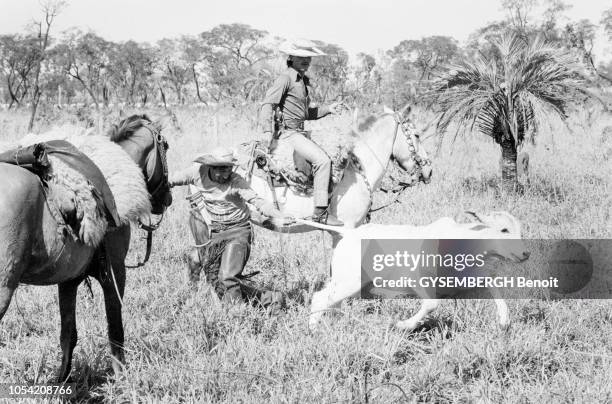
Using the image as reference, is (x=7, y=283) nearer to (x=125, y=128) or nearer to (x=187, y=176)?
(x=125, y=128)

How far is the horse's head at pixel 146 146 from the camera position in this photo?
3977mm

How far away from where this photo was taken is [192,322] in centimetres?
427

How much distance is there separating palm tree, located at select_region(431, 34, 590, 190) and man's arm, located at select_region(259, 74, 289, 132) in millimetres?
3669

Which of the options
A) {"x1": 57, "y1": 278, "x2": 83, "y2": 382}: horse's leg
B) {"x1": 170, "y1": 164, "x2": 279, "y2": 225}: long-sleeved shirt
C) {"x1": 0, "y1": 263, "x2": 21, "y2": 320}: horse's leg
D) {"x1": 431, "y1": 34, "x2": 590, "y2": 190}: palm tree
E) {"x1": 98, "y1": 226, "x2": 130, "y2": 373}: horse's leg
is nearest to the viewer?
{"x1": 0, "y1": 263, "x2": 21, "y2": 320}: horse's leg

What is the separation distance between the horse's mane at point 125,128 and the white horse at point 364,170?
212 cm

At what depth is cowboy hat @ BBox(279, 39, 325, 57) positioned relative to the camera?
5883 mm

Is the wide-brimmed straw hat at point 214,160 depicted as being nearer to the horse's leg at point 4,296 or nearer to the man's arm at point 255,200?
the man's arm at point 255,200

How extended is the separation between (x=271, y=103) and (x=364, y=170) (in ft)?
3.93

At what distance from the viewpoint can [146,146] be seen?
4027 millimetres

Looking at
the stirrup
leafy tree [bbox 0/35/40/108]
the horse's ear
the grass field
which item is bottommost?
the grass field

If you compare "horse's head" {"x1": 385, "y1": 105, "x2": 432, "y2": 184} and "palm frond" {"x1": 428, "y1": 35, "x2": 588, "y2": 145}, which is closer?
"horse's head" {"x1": 385, "y1": 105, "x2": 432, "y2": 184}

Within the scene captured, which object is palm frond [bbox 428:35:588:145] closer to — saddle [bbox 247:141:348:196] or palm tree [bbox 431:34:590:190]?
palm tree [bbox 431:34:590:190]

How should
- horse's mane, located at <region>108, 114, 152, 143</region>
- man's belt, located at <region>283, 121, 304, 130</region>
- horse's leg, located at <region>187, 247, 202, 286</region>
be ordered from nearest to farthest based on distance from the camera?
horse's mane, located at <region>108, 114, 152, 143</region>, horse's leg, located at <region>187, 247, 202, 286</region>, man's belt, located at <region>283, 121, 304, 130</region>

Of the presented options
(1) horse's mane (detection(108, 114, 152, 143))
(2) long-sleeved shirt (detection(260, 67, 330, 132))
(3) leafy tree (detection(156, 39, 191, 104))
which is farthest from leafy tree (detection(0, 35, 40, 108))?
(1) horse's mane (detection(108, 114, 152, 143))
